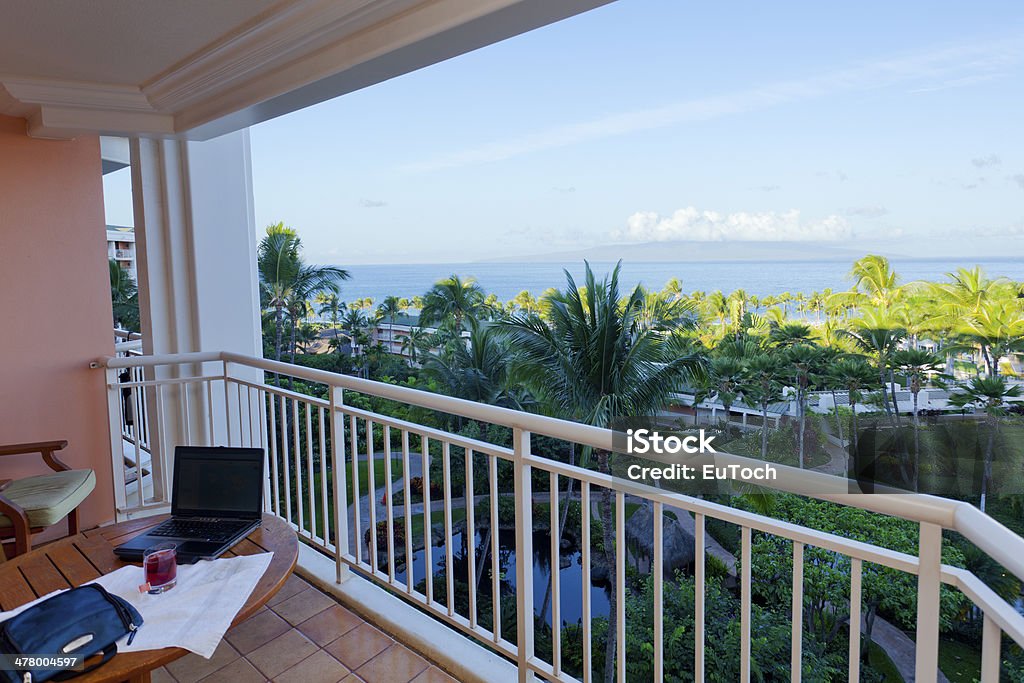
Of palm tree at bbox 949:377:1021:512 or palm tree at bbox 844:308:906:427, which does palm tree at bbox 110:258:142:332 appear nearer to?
palm tree at bbox 844:308:906:427

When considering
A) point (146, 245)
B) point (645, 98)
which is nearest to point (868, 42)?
point (645, 98)

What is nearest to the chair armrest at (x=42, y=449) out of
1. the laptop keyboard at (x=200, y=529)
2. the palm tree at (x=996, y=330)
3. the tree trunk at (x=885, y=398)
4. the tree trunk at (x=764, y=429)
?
the laptop keyboard at (x=200, y=529)

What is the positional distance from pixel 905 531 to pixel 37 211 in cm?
1495

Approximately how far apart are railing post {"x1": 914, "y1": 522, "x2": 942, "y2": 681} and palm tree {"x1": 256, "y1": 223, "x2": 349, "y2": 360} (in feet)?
81.5

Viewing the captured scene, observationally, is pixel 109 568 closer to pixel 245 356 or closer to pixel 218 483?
pixel 218 483

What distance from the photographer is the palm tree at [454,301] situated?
22.0m

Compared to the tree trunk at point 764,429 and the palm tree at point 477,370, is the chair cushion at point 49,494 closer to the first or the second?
the palm tree at point 477,370

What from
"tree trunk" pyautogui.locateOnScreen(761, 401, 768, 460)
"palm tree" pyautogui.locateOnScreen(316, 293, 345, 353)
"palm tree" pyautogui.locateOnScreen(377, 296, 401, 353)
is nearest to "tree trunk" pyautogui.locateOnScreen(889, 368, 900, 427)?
"tree trunk" pyautogui.locateOnScreen(761, 401, 768, 460)

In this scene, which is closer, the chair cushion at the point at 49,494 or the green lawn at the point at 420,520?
the chair cushion at the point at 49,494

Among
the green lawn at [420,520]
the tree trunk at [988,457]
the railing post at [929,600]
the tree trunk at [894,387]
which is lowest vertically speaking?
the green lawn at [420,520]

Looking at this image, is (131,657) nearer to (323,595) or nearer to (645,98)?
(323,595)

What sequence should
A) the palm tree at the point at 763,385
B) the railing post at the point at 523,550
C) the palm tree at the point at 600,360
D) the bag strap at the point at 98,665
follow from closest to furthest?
the bag strap at the point at 98,665 → the railing post at the point at 523,550 → the palm tree at the point at 600,360 → the palm tree at the point at 763,385

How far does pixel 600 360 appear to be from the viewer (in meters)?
13.0

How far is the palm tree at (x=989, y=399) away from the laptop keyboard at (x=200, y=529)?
51.2ft
